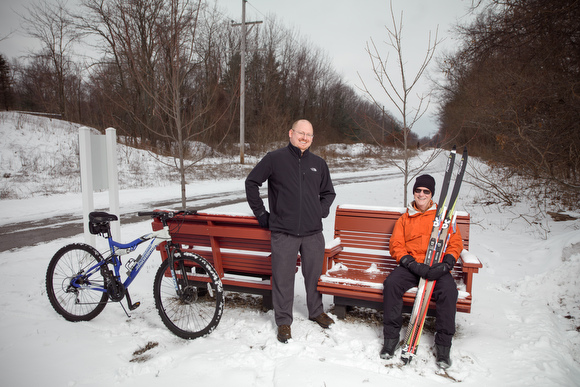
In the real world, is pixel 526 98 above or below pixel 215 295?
above

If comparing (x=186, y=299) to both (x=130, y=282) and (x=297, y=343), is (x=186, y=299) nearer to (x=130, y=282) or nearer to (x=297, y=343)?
A: (x=130, y=282)

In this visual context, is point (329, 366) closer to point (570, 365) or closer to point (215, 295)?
point (215, 295)

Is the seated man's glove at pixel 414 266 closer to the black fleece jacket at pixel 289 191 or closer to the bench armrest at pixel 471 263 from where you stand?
the bench armrest at pixel 471 263

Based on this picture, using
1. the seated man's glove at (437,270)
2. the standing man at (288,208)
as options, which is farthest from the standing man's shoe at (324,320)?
the seated man's glove at (437,270)

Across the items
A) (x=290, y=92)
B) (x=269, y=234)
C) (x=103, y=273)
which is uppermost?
(x=290, y=92)

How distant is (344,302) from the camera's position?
3.84 m

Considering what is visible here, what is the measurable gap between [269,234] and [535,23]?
289 inches

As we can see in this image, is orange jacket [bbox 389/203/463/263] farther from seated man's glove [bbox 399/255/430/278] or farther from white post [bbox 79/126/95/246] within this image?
white post [bbox 79/126/95/246]

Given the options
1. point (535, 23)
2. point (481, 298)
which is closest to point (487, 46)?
point (535, 23)

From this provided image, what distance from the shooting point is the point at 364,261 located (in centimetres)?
435

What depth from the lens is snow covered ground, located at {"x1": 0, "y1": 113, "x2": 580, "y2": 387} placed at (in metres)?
2.88

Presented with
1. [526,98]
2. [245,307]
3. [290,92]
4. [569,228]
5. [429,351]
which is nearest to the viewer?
[429,351]

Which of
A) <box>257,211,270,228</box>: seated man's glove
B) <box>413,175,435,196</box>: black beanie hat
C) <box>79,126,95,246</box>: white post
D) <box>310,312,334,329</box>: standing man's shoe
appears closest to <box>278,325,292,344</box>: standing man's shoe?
<box>310,312,334,329</box>: standing man's shoe

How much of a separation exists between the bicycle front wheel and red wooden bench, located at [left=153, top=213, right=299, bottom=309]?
366 mm
